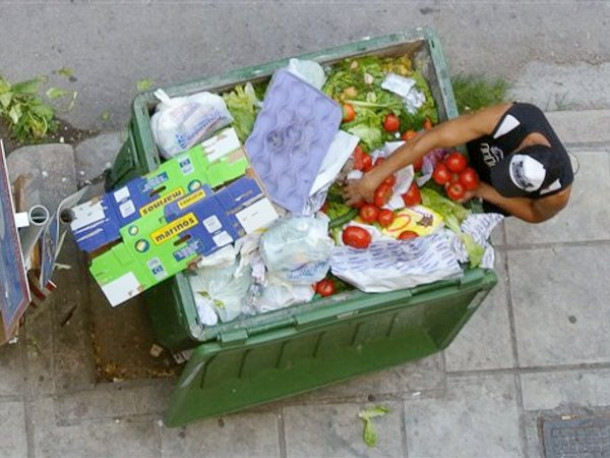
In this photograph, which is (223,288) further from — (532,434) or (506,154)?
(532,434)

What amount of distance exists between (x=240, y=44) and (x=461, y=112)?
4.64 ft

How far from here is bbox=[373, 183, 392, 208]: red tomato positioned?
540 centimetres

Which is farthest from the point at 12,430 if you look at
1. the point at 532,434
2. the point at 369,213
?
the point at 532,434

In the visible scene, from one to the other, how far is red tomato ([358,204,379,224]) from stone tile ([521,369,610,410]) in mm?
1626

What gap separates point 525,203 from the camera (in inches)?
221

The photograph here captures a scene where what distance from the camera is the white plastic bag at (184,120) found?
5.20 metres

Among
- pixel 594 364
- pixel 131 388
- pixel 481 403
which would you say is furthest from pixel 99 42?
pixel 594 364

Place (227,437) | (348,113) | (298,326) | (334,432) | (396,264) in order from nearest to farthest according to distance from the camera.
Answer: (298,326) → (396,264) → (348,113) → (227,437) → (334,432)

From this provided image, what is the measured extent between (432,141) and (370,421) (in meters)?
1.76

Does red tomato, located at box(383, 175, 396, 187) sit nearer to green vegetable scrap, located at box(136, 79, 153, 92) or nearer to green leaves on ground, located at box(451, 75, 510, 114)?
green leaves on ground, located at box(451, 75, 510, 114)

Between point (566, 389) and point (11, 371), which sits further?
point (566, 389)

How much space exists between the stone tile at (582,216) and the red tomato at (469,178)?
111 centimetres

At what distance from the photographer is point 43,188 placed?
6059 mm

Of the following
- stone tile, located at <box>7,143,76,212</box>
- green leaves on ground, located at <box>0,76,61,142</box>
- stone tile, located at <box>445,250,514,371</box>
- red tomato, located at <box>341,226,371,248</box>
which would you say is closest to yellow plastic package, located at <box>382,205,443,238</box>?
red tomato, located at <box>341,226,371,248</box>
